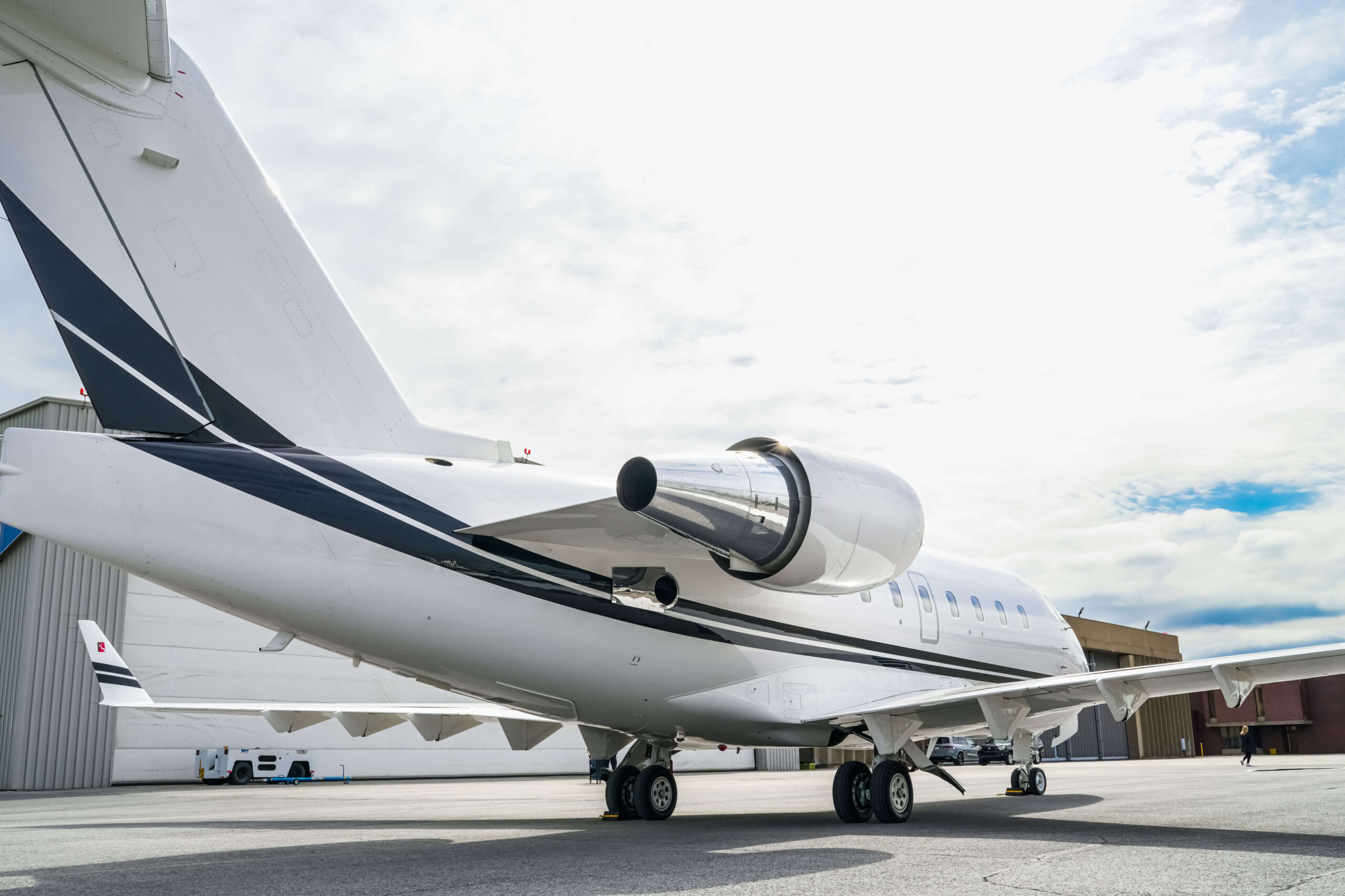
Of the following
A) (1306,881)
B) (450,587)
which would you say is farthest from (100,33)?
(1306,881)

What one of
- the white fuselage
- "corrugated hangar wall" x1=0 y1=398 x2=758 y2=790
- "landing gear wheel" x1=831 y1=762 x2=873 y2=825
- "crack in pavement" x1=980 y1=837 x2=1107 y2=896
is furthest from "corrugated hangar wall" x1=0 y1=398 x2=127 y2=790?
"crack in pavement" x1=980 y1=837 x2=1107 y2=896

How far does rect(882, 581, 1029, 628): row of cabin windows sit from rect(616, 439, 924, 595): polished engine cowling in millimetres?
2858

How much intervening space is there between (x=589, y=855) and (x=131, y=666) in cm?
2496

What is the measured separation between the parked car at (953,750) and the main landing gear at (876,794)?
2783 cm

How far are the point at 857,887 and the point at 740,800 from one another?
12.1 meters

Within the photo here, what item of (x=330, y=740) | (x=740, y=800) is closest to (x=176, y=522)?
(x=740, y=800)

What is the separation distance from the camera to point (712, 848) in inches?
321

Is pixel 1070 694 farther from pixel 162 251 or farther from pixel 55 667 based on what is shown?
pixel 55 667

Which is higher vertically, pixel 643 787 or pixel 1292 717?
pixel 643 787

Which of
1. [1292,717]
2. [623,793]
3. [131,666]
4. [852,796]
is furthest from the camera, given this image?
[1292,717]

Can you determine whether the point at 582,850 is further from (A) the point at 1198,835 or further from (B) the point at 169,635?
(B) the point at 169,635

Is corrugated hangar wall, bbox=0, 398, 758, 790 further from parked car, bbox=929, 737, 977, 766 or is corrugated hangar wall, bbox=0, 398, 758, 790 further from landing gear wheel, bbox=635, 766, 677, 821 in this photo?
parked car, bbox=929, 737, 977, 766

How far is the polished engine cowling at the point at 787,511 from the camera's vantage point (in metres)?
7.12

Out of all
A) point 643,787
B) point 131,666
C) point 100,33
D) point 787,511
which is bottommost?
point 643,787
